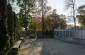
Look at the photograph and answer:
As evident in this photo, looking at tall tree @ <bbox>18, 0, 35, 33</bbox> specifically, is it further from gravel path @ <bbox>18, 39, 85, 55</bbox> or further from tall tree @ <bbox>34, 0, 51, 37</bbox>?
gravel path @ <bbox>18, 39, 85, 55</bbox>

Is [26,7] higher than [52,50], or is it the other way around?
[26,7]

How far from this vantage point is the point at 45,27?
54094mm

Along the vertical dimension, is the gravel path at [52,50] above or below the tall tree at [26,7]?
below

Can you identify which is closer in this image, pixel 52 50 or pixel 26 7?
pixel 52 50

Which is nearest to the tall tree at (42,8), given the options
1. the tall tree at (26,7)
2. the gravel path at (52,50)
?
the tall tree at (26,7)

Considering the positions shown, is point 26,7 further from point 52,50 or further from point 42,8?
point 52,50

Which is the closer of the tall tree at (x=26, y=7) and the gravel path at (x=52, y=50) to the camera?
the gravel path at (x=52, y=50)

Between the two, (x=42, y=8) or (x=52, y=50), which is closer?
(x=52, y=50)

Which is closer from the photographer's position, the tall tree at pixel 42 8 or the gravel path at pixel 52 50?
the gravel path at pixel 52 50

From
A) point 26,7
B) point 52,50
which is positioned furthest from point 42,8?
Answer: point 52,50

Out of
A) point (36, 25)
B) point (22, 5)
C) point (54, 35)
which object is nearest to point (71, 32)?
point (54, 35)

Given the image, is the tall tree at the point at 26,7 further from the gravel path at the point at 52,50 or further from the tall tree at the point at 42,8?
the gravel path at the point at 52,50

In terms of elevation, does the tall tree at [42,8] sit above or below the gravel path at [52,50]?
above

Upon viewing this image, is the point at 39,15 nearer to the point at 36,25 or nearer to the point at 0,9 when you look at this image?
the point at 36,25
